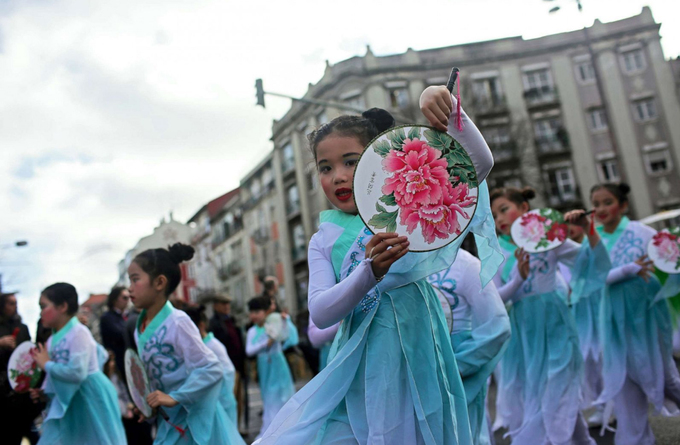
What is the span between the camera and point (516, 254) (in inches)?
210

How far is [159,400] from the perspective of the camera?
13.2ft

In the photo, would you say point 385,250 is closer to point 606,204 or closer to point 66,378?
point 66,378

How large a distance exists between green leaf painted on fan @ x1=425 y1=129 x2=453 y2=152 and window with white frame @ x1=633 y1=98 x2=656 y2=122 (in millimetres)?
35292

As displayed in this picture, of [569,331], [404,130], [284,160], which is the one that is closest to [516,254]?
[569,331]

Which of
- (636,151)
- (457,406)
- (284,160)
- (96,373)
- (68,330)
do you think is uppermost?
(284,160)

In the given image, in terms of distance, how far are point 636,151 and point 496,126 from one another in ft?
22.4

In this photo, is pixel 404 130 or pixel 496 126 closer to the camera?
pixel 404 130

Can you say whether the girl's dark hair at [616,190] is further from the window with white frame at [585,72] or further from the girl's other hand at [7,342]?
the window with white frame at [585,72]

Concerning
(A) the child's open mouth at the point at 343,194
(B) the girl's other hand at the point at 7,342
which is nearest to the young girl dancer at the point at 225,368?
(B) the girl's other hand at the point at 7,342

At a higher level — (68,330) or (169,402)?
(68,330)

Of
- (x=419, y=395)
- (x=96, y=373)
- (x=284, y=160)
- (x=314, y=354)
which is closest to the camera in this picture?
(x=419, y=395)

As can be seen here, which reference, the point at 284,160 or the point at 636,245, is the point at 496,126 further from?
the point at 636,245

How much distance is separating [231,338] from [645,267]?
6913mm

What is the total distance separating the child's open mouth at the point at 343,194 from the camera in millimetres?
2746
